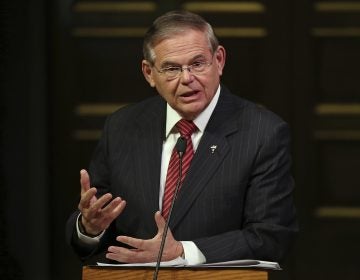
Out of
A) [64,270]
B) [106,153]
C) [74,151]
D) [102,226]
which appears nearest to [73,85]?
[74,151]

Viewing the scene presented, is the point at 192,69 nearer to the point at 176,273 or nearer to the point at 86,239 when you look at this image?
the point at 86,239

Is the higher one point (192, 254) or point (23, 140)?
point (23, 140)

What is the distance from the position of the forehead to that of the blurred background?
1.82 meters

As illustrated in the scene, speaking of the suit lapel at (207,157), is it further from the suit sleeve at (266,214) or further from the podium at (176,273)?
the podium at (176,273)

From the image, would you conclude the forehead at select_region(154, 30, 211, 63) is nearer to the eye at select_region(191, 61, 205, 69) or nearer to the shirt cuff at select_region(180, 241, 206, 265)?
the eye at select_region(191, 61, 205, 69)

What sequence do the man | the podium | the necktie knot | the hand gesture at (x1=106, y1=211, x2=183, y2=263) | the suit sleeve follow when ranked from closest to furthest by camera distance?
the podium → the hand gesture at (x1=106, y1=211, x2=183, y2=263) → the suit sleeve → the man → the necktie knot

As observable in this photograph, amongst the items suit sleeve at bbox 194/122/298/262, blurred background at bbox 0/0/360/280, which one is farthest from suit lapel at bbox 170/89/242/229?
blurred background at bbox 0/0/360/280

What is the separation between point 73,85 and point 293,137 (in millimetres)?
1158

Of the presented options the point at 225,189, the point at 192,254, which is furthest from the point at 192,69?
the point at 192,254

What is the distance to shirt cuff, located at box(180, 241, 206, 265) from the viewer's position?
269 centimetres

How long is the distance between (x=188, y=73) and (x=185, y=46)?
0.08 m

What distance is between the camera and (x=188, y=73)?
9.71ft

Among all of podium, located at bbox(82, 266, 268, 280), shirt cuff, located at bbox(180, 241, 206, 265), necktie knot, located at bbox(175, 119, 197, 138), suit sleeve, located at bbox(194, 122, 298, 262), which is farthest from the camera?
necktie knot, located at bbox(175, 119, 197, 138)

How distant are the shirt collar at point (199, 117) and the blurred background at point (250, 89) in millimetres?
1688
